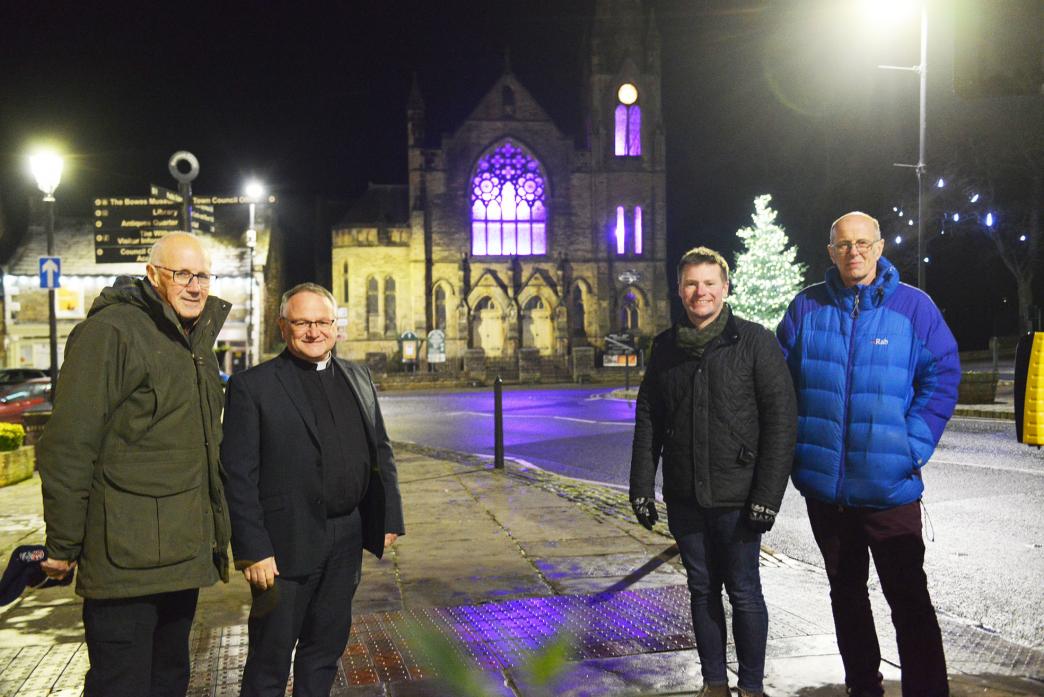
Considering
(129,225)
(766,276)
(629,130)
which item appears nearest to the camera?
(129,225)

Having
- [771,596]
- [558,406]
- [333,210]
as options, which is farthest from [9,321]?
[771,596]

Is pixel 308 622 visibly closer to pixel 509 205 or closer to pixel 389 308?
pixel 389 308

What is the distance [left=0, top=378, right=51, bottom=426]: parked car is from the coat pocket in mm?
16400

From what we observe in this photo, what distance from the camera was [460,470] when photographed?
1115cm

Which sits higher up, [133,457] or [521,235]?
[521,235]

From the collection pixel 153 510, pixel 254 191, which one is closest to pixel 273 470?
pixel 153 510

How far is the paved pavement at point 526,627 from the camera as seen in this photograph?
4035 mm

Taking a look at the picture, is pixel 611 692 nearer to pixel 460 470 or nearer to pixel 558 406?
pixel 460 470

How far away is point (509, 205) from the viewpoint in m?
47.8

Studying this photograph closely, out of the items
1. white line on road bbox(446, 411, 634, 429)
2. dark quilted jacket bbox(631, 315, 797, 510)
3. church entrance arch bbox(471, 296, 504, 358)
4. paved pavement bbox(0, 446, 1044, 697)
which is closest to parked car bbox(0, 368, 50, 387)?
white line on road bbox(446, 411, 634, 429)

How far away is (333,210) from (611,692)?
54167mm

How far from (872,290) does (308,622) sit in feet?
9.63

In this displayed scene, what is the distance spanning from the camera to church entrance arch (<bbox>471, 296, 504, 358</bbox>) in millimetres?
47219

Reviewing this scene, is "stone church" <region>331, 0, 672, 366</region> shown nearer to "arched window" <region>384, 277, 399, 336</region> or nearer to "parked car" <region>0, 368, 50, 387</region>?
"arched window" <region>384, 277, 399, 336</region>
